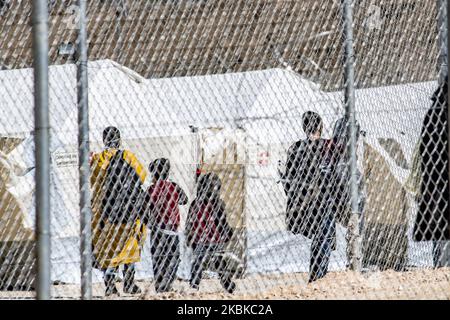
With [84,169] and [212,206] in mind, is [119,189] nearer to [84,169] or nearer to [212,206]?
[212,206]

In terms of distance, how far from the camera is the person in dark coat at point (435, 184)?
23.0 feet

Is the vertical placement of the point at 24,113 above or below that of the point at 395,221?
above

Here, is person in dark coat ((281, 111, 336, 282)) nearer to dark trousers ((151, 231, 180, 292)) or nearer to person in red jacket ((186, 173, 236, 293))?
person in red jacket ((186, 173, 236, 293))

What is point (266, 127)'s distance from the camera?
1092 centimetres

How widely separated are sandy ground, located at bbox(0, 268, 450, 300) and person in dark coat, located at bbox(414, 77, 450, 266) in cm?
50

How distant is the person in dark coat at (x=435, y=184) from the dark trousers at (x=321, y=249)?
1136mm

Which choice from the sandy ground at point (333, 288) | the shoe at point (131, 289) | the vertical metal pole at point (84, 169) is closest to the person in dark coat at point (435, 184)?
the sandy ground at point (333, 288)

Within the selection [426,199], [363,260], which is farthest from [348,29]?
[363,260]

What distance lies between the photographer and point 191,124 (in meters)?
11.0

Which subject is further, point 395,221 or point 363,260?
point 395,221

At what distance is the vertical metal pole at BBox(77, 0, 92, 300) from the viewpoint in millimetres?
5988

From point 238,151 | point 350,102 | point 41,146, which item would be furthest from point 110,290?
point 41,146
